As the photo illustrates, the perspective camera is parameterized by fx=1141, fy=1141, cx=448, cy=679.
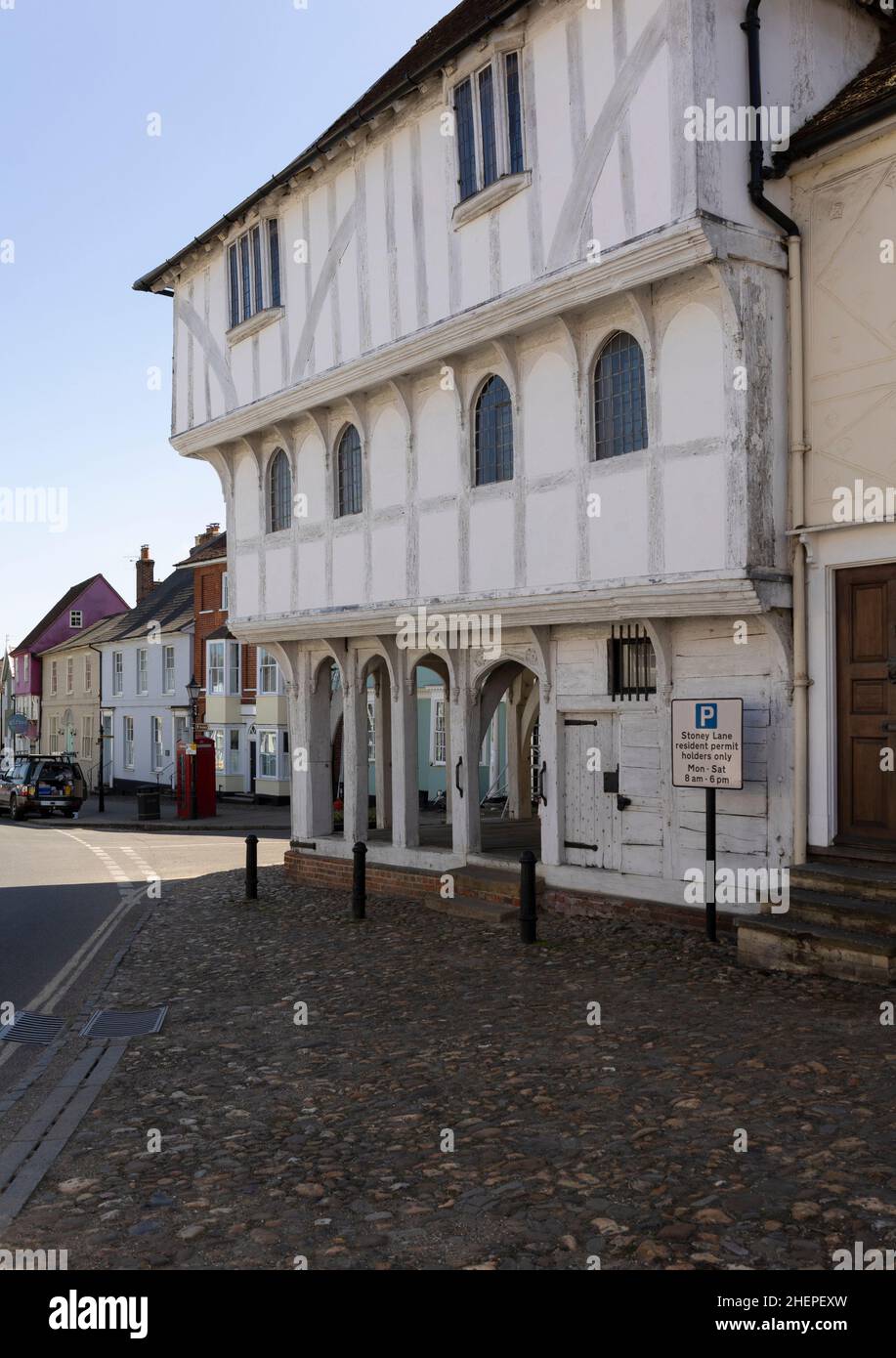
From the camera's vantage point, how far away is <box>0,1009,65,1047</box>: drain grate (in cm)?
938

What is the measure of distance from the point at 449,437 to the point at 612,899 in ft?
19.5

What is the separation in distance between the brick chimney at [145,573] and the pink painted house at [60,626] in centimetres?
→ 872

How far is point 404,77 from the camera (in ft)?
51.8

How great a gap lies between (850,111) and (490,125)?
3940 millimetres

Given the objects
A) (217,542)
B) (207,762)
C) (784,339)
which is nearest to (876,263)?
(784,339)

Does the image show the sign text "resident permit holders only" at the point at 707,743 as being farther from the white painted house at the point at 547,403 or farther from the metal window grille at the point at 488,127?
the metal window grille at the point at 488,127

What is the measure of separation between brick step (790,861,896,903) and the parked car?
31109 mm

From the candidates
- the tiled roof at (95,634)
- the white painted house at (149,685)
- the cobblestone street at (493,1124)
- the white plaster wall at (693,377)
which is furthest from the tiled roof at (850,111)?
the tiled roof at (95,634)

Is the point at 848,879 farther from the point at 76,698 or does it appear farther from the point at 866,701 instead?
the point at 76,698

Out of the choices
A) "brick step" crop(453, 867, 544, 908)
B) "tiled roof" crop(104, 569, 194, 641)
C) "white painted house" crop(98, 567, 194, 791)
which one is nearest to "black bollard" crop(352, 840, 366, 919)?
"brick step" crop(453, 867, 544, 908)

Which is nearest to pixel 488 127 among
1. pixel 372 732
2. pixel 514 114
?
pixel 514 114

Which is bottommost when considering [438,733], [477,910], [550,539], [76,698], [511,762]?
[477,910]

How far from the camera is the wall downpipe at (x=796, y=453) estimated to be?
10641 millimetres
